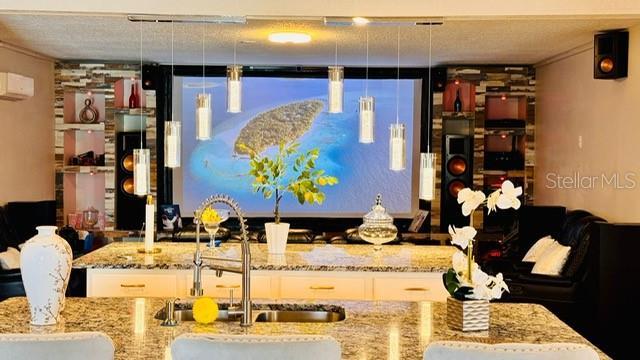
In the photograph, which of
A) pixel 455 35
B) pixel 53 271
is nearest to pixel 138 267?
pixel 53 271

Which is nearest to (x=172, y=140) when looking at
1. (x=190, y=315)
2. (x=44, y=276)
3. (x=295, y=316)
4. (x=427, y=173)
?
(x=427, y=173)

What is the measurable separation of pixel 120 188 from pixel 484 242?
14.4ft

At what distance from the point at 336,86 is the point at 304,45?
281cm

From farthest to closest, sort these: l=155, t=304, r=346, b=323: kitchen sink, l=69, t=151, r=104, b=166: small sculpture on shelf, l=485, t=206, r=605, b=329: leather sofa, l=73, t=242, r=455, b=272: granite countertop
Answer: l=69, t=151, r=104, b=166: small sculpture on shelf < l=485, t=206, r=605, b=329: leather sofa < l=73, t=242, r=455, b=272: granite countertop < l=155, t=304, r=346, b=323: kitchen sink

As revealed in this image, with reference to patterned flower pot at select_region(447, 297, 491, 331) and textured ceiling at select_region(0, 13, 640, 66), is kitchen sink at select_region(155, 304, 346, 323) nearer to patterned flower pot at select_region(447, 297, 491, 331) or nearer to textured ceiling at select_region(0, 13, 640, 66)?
patterned flower pot at select_region(447, 297, 491, 331)

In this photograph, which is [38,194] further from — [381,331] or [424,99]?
[381,331]

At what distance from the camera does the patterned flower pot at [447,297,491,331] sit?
2.78m

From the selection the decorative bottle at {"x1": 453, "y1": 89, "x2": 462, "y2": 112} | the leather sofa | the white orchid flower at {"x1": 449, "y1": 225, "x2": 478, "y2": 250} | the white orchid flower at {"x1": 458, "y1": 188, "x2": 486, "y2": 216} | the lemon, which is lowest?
the leather sofa

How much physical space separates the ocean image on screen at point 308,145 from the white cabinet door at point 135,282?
529 centimetres

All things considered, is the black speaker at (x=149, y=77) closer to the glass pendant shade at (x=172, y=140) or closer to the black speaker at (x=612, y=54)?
the glass pendant shade at (x=172, y=140)

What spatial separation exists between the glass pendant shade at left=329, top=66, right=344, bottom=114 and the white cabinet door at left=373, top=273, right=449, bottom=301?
1269mm

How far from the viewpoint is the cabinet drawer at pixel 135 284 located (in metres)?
4.46

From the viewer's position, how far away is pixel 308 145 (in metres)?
9.86

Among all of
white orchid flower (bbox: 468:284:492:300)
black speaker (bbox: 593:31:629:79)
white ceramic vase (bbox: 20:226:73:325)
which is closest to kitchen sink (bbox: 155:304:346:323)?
white ceramic vase (bbox: 20:226:73:325)
